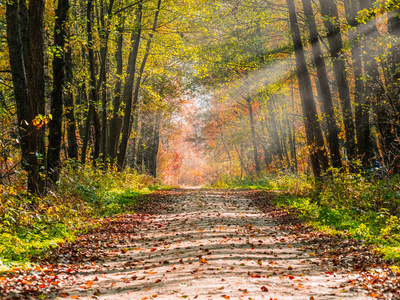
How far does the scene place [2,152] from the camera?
7.23 metres

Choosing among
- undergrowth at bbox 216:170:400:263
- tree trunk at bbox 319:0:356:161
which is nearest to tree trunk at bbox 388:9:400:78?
tree trunk at bbox 319:0:356:161

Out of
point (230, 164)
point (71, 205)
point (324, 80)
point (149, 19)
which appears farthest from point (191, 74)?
point (230, 164)

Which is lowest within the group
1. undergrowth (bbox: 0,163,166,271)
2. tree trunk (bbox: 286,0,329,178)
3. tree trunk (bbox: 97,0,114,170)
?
undergrowth (bbox: 0,163,166,271)

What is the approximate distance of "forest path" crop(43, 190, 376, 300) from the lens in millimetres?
4984

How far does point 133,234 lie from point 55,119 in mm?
4265

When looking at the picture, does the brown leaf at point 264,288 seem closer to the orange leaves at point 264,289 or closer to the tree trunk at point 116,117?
the orange leaves at point 264,289

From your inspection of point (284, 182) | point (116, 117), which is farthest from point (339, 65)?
point (116, 117)

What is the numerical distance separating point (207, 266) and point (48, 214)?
152 inches

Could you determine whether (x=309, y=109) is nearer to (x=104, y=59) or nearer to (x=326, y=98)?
(x=326, y=98)

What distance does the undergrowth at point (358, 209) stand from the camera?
7039 mm

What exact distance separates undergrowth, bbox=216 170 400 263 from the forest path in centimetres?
89

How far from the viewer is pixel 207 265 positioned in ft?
20.6

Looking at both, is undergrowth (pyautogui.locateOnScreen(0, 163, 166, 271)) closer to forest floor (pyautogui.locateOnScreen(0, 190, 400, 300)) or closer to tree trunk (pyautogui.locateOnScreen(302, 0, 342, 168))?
forest floor (pyautogui.locateOnScreen(0, 190, 400, 300))

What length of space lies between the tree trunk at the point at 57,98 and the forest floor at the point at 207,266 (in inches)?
96.4
